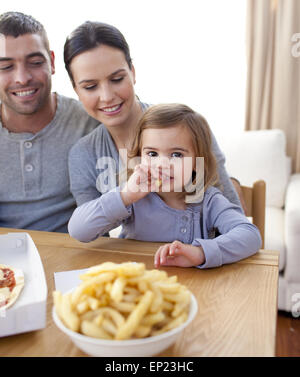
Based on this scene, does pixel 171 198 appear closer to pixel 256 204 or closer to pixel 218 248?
pixel 218 248

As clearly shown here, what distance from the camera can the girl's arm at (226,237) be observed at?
1002mm

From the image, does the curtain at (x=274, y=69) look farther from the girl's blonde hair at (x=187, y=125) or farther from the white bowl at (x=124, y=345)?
the white bowl at (x=124, y=345)

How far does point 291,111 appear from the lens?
10.9 ft

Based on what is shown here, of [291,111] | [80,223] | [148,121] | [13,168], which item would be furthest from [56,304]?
[291,111]

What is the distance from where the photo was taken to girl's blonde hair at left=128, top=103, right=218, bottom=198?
1226 mm

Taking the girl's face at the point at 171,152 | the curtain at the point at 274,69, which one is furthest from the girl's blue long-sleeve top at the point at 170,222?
the curtain at the point at 274,69

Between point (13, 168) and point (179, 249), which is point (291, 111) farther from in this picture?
point (179, 249)

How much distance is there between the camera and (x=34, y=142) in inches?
63.7

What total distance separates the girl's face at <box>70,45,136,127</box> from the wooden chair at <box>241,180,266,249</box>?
56cm

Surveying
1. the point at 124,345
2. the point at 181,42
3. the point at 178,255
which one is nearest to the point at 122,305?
the point at 124,345

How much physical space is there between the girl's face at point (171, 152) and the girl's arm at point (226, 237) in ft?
0.43

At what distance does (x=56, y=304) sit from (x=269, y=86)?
3.11 meters

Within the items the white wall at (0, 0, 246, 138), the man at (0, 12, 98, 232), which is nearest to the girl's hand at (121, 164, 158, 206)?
the man at (0, 12, 98, 232)

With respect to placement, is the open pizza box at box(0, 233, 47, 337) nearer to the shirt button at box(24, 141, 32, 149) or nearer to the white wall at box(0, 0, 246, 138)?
the shirt button at box(24, 141, 32, 149)
